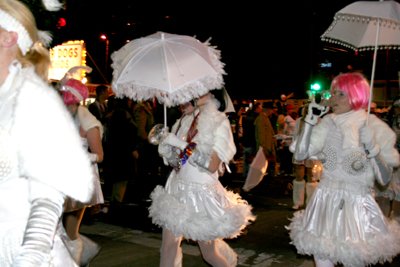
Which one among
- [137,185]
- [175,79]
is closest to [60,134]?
[175,79]

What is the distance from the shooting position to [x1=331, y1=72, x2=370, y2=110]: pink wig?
368 cm

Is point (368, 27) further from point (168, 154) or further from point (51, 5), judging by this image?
point (51, 5)

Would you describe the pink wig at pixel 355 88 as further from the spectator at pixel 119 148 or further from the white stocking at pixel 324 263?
the spectator at pixel 119 148

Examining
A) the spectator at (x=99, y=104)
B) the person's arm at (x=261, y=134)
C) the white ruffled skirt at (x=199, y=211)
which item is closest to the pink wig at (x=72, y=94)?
the white ruffled skirt at (x=199, y=211)

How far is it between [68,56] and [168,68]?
1554 cm

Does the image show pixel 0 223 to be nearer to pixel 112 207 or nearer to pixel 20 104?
pixel 20 104

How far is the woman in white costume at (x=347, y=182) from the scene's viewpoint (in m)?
3.37

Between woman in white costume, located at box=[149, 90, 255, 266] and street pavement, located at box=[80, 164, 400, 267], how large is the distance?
140 centimetres

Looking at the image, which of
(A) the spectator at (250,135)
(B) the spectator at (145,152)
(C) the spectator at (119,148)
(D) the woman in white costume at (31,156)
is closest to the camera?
(D) the woman in white costume at (31,156)

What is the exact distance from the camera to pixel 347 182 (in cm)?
359

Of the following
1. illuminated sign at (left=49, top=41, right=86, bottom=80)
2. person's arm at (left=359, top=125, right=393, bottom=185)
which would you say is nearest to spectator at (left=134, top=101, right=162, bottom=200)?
person's arm at (left=359, top=125, right=393, bottom=185)

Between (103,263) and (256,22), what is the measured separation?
1873 cm

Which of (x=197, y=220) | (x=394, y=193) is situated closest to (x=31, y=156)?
(x=197, y=220)

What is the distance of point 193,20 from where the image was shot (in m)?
18.3
